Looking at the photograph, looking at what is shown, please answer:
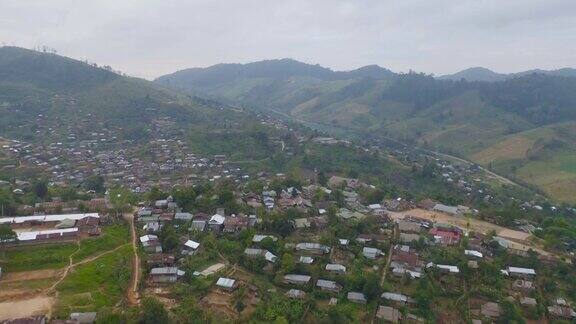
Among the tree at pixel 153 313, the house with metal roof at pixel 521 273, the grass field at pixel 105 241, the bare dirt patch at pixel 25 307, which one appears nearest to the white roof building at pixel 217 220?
the grass field at pixel 105 241

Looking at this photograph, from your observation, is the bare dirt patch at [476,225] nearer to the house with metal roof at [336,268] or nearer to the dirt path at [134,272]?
the house with metal roof at [336,268]

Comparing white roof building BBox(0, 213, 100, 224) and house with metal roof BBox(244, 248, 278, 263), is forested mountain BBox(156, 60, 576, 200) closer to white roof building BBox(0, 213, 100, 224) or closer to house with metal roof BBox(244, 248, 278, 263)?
house with metal roof BBox(244, 248, 278, 263)

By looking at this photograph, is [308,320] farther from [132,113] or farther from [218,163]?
[132,113]

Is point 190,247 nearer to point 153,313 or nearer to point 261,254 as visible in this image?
point 261,254

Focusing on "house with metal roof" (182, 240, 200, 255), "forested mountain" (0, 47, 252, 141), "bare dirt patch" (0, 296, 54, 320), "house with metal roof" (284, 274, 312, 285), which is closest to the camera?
"bare dirt patch" (0, 296, 54, 320)

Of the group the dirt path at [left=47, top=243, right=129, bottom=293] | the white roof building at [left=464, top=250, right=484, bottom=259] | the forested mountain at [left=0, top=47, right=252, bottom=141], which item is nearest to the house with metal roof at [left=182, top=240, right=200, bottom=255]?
the dirt path at [left=47, top=243, right=129, bottom=293]
